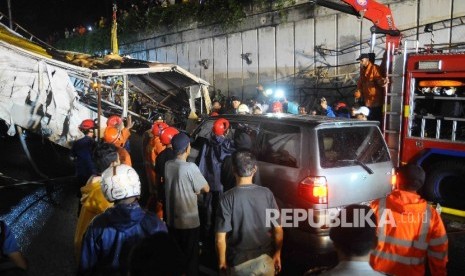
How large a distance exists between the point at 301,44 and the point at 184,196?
10.3m

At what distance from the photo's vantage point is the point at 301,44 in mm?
13133

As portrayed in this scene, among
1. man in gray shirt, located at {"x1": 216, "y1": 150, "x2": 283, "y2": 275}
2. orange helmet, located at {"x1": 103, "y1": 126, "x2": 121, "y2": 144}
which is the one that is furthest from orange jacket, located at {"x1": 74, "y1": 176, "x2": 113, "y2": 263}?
orange helmet, located at {"x1": 103, "y1": 126, "x2": 121, "y2": 144}

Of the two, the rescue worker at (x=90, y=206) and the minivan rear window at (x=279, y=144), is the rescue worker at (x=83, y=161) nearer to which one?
the rescue worker at (x=90, y=206)

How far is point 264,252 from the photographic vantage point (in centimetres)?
310

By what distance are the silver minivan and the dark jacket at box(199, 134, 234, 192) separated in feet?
1.41

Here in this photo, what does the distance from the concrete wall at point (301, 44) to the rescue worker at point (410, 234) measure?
8852 mm

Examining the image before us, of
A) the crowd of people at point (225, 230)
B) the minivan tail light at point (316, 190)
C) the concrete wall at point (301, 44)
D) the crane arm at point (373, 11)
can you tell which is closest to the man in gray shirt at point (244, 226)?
the crowd of people at point (225, 230)

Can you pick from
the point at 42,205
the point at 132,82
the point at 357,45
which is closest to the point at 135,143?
the point at 132,82

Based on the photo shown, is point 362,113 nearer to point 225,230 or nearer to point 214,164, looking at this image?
point 214,164

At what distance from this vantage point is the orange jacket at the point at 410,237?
105 inches

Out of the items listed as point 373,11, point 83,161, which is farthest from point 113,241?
point 373,11

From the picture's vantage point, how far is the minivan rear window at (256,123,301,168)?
4551 millimetres

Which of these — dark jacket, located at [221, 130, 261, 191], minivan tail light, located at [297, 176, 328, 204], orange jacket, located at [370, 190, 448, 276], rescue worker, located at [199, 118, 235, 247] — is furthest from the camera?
rescue worker, located at [199, 118, 235, 247]

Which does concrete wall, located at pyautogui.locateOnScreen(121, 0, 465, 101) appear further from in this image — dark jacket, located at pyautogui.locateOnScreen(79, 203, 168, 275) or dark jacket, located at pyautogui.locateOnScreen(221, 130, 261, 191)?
dark jacket, located at pyautogui.locateOnScreen(79, 203, 168, 275)
